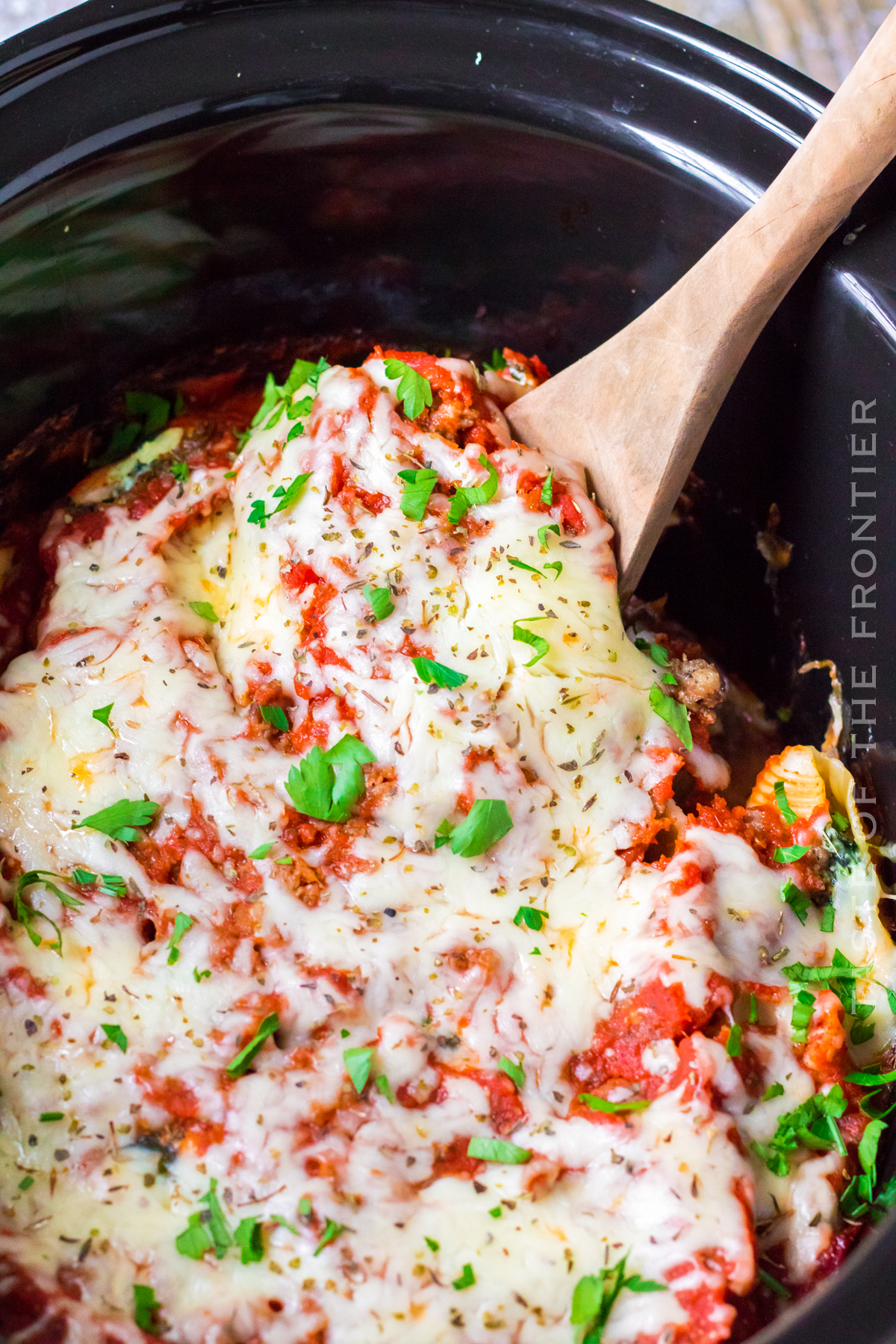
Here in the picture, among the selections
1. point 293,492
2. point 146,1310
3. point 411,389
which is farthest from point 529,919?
point 411,389

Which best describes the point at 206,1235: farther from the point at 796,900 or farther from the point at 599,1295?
the point at 796,900

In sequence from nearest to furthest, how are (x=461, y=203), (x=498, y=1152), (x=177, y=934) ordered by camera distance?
(x=498, y=1152), (x=177, y=934), (x=461, y=203)

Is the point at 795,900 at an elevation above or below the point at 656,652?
below

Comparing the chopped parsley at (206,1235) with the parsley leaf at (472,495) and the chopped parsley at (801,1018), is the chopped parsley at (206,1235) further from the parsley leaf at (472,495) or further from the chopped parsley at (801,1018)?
the parsley leaf at (472,495)

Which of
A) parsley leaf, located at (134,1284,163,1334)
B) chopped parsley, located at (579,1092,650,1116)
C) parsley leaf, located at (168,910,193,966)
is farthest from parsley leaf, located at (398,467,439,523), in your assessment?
parsley leaf, located at (134,1284,163,1334)

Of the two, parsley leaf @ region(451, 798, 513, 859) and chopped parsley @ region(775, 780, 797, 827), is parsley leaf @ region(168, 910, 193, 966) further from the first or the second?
chopped parsley @ region(775, 780, 797, 827)

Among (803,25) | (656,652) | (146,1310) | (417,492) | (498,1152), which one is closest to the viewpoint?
(146,1310)

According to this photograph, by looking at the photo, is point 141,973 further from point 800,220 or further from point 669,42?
point 669,42
